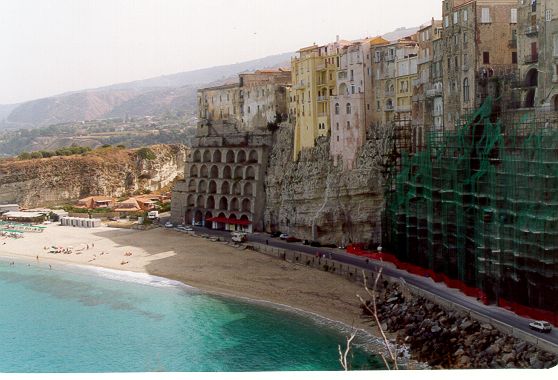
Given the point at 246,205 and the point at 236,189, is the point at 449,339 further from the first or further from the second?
the point at 236,189

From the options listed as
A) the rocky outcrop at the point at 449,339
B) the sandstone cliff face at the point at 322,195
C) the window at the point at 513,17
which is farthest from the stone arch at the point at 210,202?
the window at the point at 513,17

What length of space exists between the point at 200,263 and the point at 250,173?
7892 mm

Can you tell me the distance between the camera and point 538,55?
61.0 ft

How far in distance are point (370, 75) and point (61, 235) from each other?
59.7 feet

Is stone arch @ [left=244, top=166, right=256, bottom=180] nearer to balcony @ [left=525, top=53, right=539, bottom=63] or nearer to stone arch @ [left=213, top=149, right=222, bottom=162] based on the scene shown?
stone arch @ [left=213, top=149, right=222, bottom=162]

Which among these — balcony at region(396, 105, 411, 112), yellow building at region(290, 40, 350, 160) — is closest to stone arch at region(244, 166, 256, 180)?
yellow building at region(290, 40, 350, 160)

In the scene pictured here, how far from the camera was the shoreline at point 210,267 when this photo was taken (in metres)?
21.8

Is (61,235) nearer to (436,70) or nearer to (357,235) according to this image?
(357,235)

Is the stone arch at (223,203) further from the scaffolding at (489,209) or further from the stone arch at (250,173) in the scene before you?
the scaffolding at (489,209)

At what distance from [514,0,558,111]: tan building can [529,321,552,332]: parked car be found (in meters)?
5.47

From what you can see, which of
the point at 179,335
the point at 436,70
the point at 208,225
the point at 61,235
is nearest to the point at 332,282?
the point at 179,335

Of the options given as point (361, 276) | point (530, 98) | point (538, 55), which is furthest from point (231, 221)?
point (538, 55)

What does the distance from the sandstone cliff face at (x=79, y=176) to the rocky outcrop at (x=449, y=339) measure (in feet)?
105

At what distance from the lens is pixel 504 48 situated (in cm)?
2150
